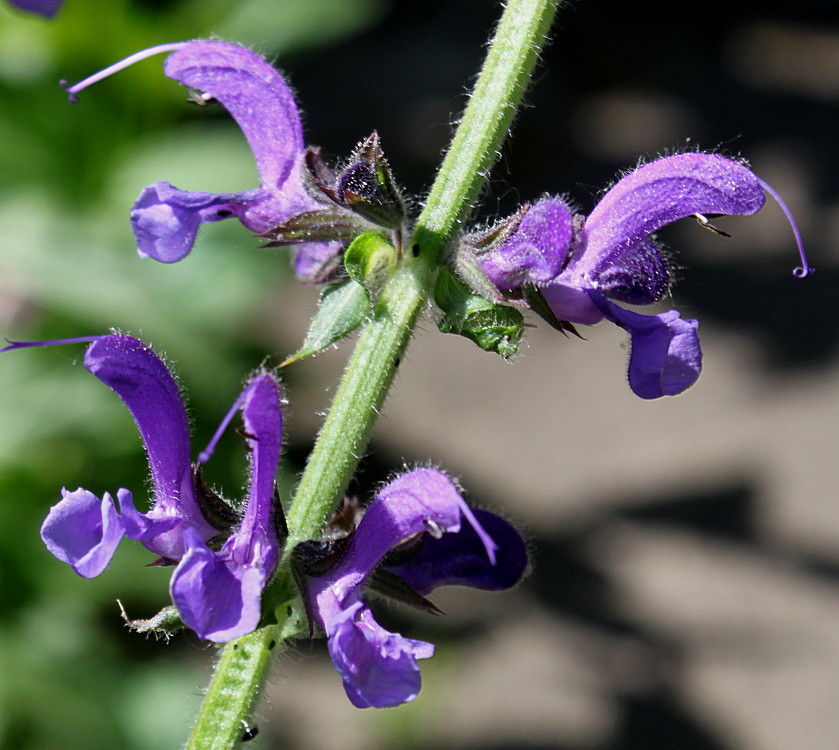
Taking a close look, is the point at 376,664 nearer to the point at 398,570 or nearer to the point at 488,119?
the point at 398,570

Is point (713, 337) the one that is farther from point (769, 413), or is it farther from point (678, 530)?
point (678, 530)

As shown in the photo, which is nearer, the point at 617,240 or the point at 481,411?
the point at 617,240

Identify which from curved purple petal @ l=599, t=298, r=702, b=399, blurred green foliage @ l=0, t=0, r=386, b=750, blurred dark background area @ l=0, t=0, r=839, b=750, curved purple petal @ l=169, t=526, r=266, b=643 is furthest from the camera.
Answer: blurred dark background area @ l=0, t=0, r=839, b=750

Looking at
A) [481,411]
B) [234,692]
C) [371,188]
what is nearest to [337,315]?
[371,188]

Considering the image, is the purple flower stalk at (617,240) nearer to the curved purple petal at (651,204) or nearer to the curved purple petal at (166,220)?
the curved purple petal at (651,204)

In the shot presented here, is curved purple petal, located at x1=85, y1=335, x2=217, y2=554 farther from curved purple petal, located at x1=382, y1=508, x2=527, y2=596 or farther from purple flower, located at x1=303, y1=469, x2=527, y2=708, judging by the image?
curved purple petal, located at x1=382, y1=508, x2=527, y2=596

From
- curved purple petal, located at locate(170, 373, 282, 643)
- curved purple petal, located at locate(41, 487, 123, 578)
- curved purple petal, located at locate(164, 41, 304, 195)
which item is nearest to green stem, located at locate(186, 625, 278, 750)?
curved purple petal, located at locate(170, 373, 282, 643)

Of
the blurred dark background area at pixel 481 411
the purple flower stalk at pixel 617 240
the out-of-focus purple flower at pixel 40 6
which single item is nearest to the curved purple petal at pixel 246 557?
the purple flower stalk at pixel 617 240
